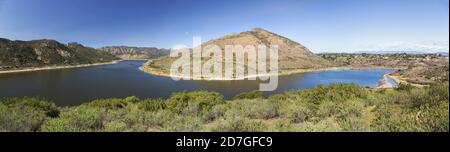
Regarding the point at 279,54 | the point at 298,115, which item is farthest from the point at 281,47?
the point at 298,115

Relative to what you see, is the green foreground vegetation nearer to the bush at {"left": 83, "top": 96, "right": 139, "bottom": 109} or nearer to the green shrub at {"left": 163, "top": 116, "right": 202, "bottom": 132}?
the green shrub at {"left": 163, "top": 116, "right": 202, "bottom": 132}

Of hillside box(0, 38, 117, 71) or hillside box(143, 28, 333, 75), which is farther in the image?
hillside box(143, 28, 333, 75)

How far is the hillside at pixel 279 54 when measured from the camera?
336ft

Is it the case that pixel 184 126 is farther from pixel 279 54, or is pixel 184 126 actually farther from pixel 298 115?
pixel 279 54

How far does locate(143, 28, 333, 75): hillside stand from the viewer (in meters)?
103

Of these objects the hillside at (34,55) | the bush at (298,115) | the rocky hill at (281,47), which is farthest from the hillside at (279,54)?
the bush at (298,115)

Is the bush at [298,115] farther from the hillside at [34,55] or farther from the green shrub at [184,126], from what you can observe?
the hillside at [34,55]

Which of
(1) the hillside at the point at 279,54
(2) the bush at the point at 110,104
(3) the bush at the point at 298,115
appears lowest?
(2) the bush at the point at 110,104

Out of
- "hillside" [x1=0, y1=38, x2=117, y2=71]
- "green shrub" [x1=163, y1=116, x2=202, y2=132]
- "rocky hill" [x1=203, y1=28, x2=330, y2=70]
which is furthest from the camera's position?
"rocky hill" [x1=203, y1=28, x2=330, y2=70]

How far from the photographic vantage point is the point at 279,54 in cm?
11756

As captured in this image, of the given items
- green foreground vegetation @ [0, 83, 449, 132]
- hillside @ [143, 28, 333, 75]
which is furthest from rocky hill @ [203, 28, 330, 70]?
green foreground vegetation @ [0, 83, 449, 132]
